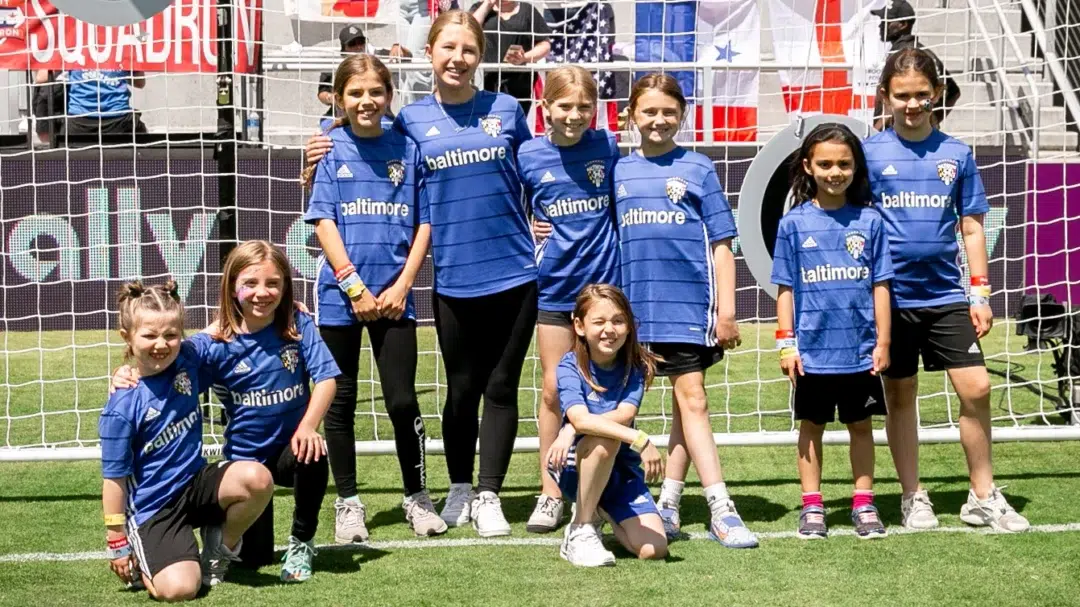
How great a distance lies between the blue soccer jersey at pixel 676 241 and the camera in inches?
187

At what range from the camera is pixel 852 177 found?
472 centimetres

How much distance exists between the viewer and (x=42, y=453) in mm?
5820

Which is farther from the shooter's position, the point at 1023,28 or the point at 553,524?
the point at 1023,28

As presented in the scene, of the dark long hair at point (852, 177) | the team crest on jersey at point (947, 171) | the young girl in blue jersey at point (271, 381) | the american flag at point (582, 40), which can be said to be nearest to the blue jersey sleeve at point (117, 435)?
the young girl in blue jersey at point (271, 381)

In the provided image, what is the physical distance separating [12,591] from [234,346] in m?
0.98

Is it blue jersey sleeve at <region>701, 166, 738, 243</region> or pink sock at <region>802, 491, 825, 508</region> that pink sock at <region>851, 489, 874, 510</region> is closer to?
pink sock at <region>802, 491, 825, 508</region>

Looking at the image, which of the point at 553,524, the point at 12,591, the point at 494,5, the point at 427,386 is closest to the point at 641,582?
the point at 553,524

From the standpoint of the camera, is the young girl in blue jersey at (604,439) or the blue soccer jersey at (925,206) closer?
the young girl in blue jersey at (604,439)

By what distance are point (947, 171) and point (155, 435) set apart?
2.76m

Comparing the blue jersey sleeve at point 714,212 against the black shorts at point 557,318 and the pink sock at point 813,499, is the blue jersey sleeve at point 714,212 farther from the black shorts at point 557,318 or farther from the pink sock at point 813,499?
the pink sock at point 813,499

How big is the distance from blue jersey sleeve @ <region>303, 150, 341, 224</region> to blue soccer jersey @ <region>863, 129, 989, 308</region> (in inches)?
73.2

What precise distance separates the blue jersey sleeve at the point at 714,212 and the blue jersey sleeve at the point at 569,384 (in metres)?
0.69

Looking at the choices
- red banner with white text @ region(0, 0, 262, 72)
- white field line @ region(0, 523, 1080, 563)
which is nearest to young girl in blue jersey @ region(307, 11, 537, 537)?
white field line @ region(0, 523, 1080, 563)

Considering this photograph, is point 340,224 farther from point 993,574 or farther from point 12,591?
point 993,574
